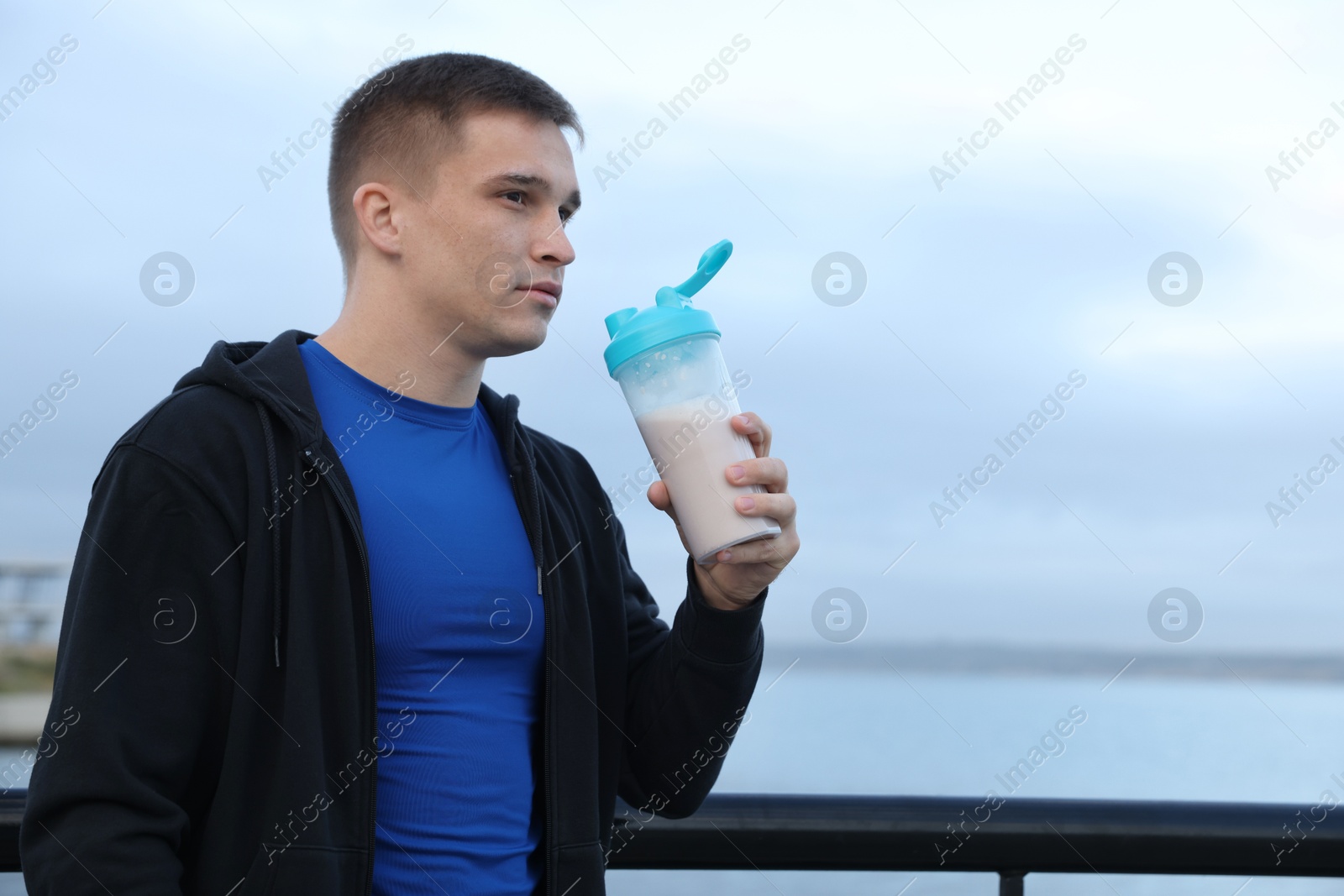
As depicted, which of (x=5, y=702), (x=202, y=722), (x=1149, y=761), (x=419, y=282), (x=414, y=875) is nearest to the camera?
(x=202, y=722)

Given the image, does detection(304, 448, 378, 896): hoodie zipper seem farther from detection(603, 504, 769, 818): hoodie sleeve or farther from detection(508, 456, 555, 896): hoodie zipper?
detection(603, 504, 769, 818): hoodie sleeve

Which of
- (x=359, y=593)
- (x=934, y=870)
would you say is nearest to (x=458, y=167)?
(x=359, y=593)

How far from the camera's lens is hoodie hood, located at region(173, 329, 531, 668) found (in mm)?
1354

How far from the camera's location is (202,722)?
1.26 metres

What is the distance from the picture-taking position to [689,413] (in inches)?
58.0

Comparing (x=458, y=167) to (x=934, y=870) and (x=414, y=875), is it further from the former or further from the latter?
(x=934, y=870)

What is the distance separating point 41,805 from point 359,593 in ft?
1.39

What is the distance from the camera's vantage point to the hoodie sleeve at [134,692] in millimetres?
1135

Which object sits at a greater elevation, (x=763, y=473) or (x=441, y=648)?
(x=763, y=473)

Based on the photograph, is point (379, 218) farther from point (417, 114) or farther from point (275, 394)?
A: point (275, 394)

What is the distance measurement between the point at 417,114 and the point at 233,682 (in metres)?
0.96

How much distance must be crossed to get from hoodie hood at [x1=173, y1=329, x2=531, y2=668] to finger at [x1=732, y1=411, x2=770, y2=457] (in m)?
0.56

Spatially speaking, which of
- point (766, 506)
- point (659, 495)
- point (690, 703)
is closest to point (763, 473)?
point (766, 506)

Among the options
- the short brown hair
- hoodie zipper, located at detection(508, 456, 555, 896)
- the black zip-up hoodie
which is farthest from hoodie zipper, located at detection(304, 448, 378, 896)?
the short brown hair
